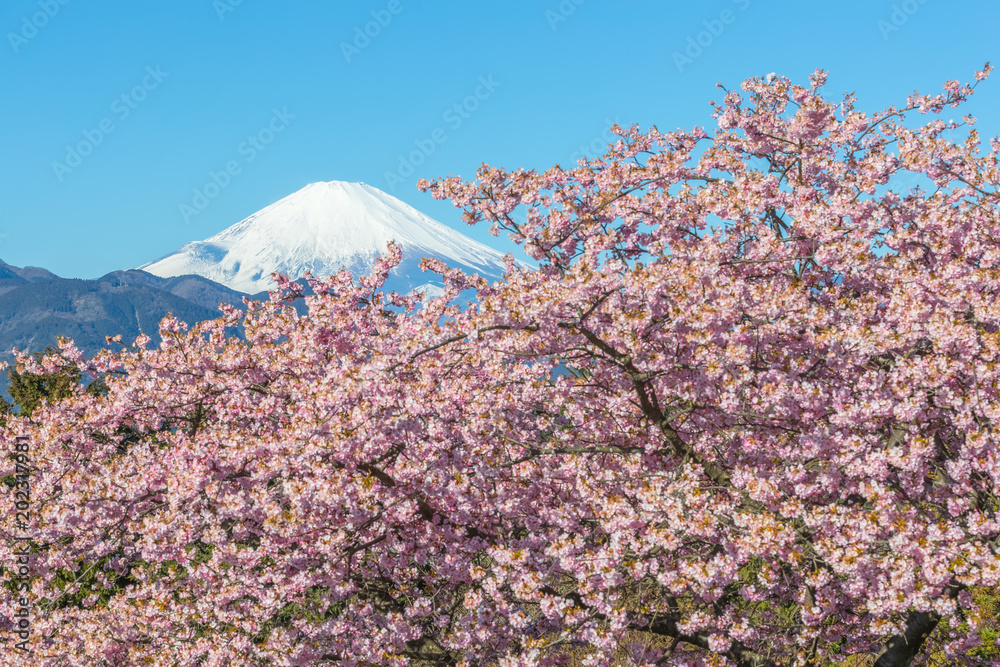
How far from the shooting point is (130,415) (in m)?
10.2

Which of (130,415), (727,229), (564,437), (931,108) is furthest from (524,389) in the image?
(931,108)

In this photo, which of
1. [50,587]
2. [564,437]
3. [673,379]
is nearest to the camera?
[673,379]

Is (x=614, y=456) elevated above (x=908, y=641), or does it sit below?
above

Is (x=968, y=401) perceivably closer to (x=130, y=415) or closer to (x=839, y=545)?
(x=839, y=545)

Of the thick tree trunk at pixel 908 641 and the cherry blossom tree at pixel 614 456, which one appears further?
the thick tree trunk at pixel 908 641

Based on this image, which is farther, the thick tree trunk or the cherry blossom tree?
the thick tree trunk

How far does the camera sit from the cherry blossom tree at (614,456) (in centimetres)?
654

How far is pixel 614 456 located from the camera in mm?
8539

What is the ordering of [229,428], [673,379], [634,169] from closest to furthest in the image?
[673,379], [229,428], [634,169]

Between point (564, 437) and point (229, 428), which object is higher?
point (564, 437)

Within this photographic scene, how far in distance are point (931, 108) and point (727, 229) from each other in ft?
17.3

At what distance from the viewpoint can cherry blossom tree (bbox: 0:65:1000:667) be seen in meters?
6.54

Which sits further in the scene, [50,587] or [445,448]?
[50,587]

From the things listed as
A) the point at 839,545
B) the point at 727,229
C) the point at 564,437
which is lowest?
the point at 839,545
